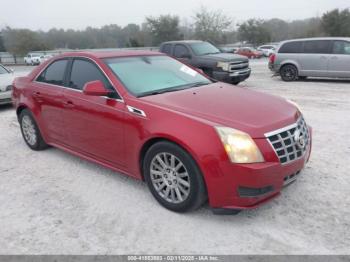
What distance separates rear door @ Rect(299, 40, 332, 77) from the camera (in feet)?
42.7

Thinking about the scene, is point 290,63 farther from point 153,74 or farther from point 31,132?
point 31,132

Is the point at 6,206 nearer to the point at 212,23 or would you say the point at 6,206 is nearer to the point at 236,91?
the point at 236,91

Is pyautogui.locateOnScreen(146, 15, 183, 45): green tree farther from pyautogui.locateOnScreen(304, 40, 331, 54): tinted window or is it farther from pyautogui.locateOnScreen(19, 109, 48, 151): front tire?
pyautogui.locateOnScreen(19, 109, 48, 151): front tire

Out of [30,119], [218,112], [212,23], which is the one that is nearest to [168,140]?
[218,112]

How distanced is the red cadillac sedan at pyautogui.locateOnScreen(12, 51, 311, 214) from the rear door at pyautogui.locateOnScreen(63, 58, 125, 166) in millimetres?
13

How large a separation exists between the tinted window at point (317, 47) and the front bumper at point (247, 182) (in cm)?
1123

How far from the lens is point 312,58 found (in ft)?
43.5

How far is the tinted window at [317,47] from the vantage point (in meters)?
13.0

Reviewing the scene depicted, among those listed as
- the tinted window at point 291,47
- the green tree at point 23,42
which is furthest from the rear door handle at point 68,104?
the green tree at point 23,42

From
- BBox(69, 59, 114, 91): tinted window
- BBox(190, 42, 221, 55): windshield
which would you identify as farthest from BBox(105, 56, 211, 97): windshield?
BBox(190, 42, 221, 55): windshield

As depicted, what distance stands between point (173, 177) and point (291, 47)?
1191 centimetres

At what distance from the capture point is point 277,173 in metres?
3.22

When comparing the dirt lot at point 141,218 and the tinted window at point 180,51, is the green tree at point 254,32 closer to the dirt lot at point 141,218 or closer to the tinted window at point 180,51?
the tinted window at point 180,51

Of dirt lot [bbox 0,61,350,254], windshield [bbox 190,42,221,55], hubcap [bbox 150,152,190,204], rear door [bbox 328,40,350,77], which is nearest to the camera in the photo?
dirt lot [bbox 0,61,350,254]
